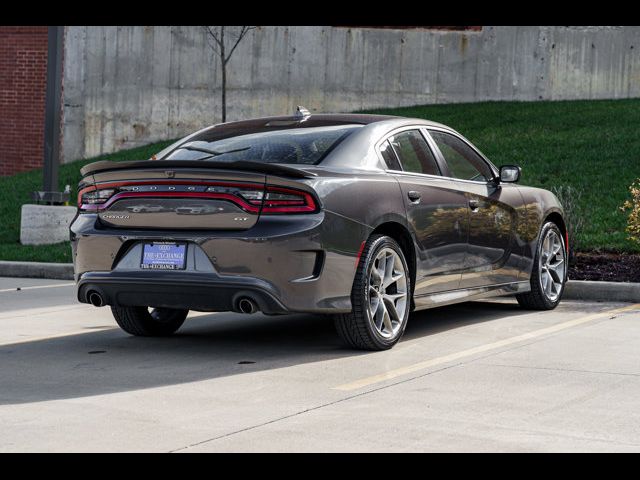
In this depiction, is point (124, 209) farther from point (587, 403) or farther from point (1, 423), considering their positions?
point (587, 403)

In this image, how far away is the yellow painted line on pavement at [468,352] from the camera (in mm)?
6516

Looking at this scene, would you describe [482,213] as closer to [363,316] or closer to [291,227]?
[363,316]

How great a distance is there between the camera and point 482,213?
878 cm

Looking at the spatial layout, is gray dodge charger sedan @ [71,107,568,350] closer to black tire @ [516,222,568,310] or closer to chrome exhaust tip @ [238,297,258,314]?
chrome exhaust tip @ [238,297,258,314]

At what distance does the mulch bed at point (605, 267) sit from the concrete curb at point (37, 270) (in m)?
5.53

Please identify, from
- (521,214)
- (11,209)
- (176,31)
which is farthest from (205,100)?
(521,214)

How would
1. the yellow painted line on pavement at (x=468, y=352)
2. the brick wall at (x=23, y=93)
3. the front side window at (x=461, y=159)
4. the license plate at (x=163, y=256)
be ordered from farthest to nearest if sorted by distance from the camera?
the brick wall at (x=23, y=93)
the front side window at (x=461, y=159)
the license plate at (x=163, y=256)
the yellow painted line on pavement at (x=468, y=352)

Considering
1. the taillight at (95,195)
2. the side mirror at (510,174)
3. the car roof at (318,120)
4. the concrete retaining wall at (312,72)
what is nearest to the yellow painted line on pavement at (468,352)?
the side mirror at (510,174)

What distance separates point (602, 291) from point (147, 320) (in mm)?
4448

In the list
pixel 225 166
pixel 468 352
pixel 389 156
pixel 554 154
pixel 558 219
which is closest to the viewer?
pixel 225 166

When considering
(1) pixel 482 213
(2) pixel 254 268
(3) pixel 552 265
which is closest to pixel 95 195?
(2) pixel 254 268

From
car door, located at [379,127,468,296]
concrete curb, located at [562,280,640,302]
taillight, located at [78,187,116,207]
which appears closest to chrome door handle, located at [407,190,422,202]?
car door, located at [379,127,468,296]

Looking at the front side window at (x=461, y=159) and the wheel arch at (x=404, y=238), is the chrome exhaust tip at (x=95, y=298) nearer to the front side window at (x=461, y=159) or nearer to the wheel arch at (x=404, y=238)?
the wheel arch at (x=404, y=238)

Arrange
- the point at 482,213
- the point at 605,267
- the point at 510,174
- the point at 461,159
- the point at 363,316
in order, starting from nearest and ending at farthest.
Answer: the point at 363,316, the point at 482,213, the point at 461,159, the point at 510,174, the point at 605,267
